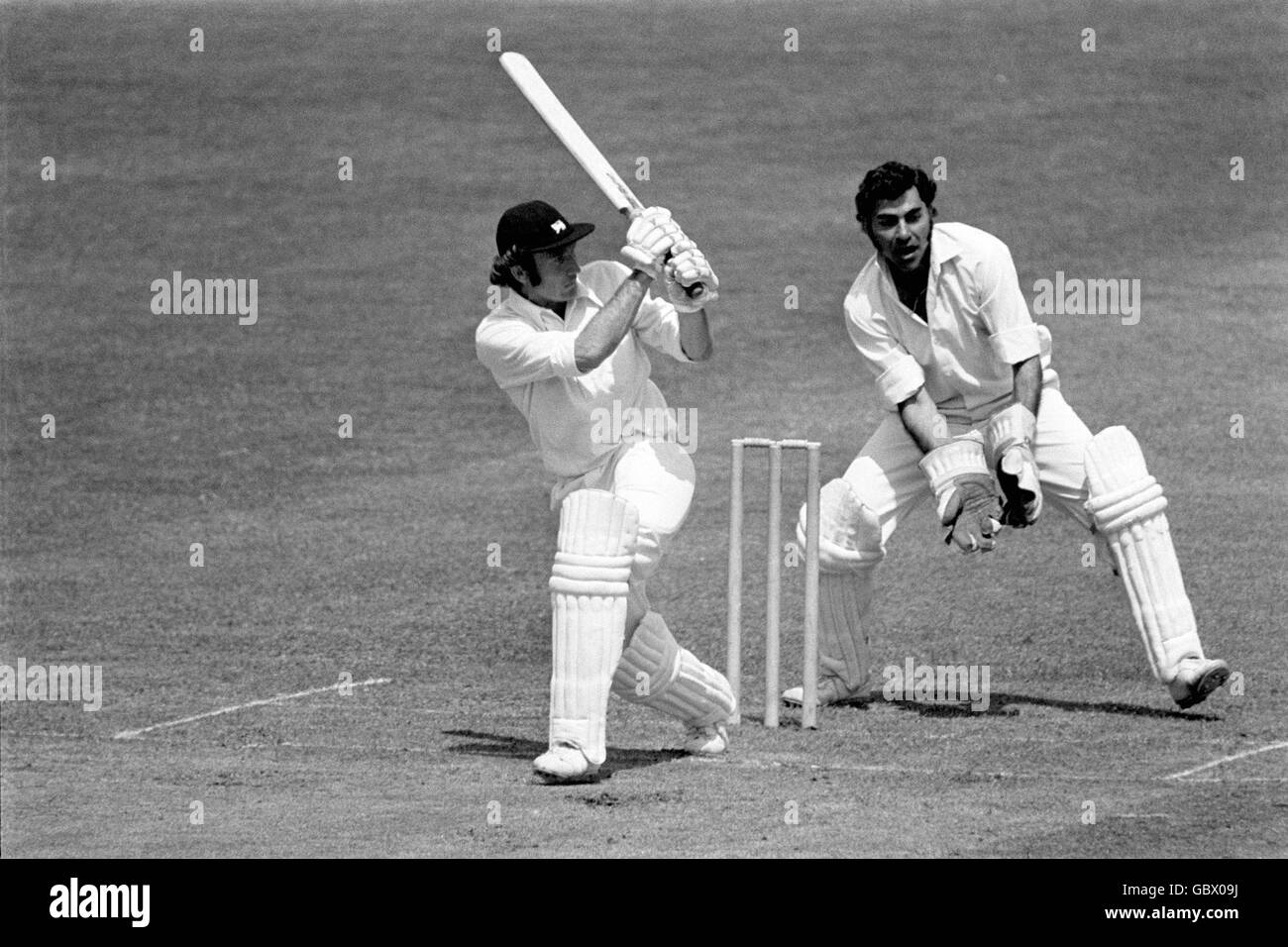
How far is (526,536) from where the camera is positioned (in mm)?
12008

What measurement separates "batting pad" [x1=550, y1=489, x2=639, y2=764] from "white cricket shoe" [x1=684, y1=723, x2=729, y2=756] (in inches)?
25.3

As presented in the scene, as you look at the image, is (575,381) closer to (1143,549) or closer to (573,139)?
(573,139)

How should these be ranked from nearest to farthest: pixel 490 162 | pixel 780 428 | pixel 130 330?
1. pixel 780 428
2. pixel 130 330
3. pixel 490 162

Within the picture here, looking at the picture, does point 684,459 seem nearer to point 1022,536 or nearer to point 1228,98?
point 1022,536

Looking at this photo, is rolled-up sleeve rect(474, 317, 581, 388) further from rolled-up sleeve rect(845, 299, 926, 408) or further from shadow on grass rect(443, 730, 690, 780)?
rolled-up sleeve rect(845, 299, 926, 408)

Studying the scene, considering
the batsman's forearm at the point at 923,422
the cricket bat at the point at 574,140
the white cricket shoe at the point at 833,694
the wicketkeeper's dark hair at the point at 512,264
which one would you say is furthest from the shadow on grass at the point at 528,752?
the cricket bat at the point at 574,140

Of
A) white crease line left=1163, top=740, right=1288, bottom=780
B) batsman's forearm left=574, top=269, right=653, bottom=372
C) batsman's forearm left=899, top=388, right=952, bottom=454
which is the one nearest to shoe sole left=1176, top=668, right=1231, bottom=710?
white crease line left=1163, top=740, right=1288, bottom=780

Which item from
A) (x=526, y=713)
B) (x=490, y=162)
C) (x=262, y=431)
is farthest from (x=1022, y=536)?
(x=490, y=162)

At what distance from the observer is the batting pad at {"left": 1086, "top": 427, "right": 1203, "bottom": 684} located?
813 centimetres

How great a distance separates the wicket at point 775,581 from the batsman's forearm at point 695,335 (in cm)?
55

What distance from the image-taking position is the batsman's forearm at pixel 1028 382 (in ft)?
27.6

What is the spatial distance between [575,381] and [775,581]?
3.57 ft

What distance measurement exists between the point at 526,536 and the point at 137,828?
5.19m

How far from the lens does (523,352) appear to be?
7.66 metres
